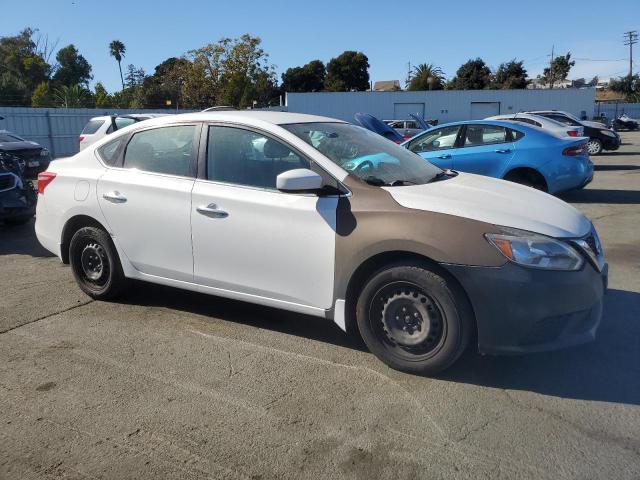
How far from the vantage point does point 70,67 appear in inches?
2618

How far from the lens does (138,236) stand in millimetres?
4598

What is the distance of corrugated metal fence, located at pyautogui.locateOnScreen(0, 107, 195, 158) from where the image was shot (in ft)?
67.4

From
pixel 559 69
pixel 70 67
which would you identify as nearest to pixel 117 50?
pixel 70 67

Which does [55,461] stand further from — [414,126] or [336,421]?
[414,126]

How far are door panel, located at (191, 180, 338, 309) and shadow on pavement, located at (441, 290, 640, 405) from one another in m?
1.09

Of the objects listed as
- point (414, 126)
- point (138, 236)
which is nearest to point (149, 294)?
point (138, 236)

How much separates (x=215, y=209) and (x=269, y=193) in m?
0.45

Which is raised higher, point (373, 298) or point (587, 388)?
point (373, 298)

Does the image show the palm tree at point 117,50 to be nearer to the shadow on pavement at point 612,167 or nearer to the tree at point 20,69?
the tree at point 20,69

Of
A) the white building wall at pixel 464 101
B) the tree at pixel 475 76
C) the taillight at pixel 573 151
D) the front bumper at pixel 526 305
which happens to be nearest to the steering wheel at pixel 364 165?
the front bumper at pixel 526 305

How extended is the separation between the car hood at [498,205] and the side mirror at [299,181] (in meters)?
0.49

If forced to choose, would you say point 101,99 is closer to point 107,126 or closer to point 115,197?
point 107,126

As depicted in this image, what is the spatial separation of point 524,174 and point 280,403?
24.6ft

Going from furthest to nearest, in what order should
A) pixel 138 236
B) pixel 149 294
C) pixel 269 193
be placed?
pixel 149 294, pixel 138 236, pixel 269 193
